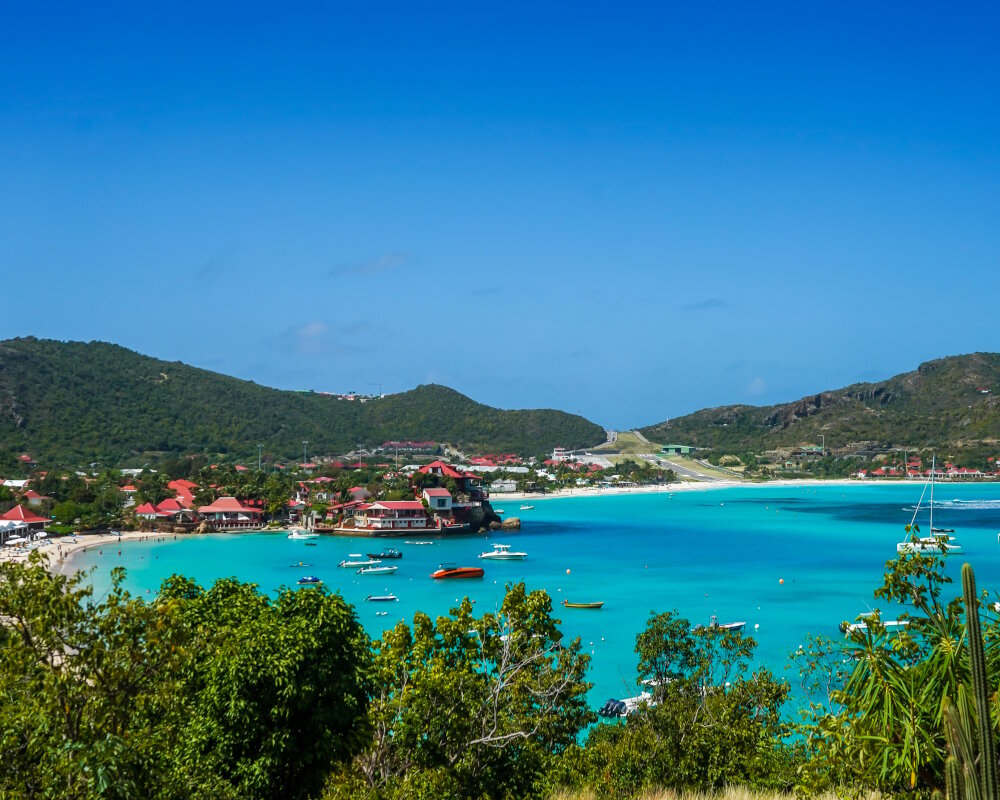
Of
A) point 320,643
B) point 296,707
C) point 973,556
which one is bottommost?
point 973,556

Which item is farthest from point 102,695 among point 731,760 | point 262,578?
point 262,578

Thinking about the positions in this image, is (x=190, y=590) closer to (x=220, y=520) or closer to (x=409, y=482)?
(x=220, y=520)

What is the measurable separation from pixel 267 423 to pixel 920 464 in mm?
84636

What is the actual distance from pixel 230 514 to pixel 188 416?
5669 centimetres

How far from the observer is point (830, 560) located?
44.9 metres

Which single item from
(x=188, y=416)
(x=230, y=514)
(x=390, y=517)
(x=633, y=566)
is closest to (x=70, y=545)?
(x=230, y=514)

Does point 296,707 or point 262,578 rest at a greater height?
point 296,707

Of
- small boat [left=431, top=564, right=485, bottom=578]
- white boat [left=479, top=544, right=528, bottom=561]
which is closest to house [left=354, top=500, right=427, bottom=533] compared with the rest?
white boat [left=479, top=544, right=528, bottom=561]

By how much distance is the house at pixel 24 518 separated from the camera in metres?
49.1

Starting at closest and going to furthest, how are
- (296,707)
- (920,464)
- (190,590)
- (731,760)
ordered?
(296,707) < (190,590) < (731,760) < (920,464)

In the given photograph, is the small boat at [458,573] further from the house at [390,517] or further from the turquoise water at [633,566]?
the house at [390,517]

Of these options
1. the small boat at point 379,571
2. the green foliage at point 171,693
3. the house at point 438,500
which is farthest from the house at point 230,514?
the green foliage at point 171,693

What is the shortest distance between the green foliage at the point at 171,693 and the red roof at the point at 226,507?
172 feet

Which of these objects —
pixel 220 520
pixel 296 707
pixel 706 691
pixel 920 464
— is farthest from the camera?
pixel 920 464
